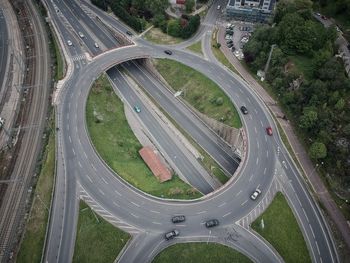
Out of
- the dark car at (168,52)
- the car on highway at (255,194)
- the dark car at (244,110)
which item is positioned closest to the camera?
the car on highway at (255,194)

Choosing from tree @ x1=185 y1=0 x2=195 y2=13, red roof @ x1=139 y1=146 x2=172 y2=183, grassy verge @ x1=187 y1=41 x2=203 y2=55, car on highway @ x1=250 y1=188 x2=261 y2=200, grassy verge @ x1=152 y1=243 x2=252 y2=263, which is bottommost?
grassy verge @ x1=152 y1=243 x2=252 y2=263

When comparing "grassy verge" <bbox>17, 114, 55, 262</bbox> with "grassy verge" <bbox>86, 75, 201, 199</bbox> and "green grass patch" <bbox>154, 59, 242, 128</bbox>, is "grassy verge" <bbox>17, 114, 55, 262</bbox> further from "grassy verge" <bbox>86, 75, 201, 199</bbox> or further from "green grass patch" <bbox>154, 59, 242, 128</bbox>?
"green grass patch" <bbox>154, 59, 242, 128</bbox>

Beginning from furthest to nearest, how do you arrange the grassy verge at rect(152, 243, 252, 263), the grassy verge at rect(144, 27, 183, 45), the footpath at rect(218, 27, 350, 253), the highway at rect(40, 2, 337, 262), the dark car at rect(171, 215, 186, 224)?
the grassy verge at rect(144, 27, 183, 45) < the footpath at rect(218, 27, 350, 253) < the dark car at rect(171, 215, 186, 224) < the highway at rect(40, 2, 337, 262) < the grassy verge at rect(152, 243, 252, 263)

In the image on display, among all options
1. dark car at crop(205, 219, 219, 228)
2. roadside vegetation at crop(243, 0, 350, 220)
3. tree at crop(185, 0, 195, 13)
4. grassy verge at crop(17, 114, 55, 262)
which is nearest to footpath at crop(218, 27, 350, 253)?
roadside vegetation at crop(243, 0, 350, 220)

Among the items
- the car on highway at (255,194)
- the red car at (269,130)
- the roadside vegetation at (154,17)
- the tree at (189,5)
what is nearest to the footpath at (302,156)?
the red car at (269,130)

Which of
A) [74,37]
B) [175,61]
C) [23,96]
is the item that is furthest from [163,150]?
[74,37]

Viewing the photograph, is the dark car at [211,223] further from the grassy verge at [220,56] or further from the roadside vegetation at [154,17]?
the roadside vegetation at [154,17]
